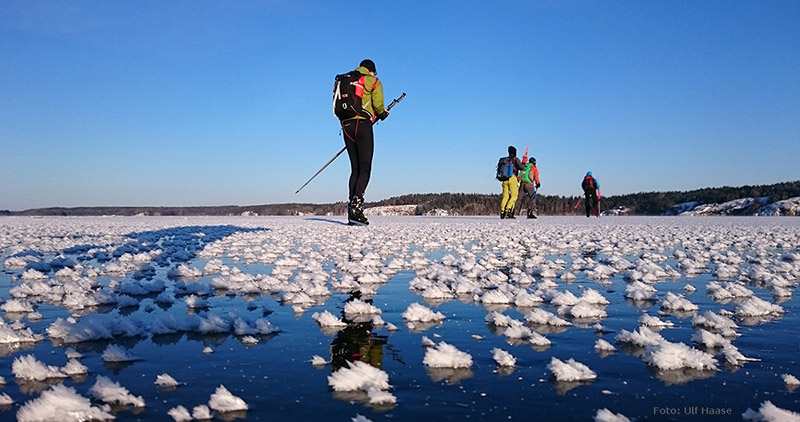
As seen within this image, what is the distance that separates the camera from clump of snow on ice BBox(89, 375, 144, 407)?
1493mm

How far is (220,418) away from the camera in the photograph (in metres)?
1.41

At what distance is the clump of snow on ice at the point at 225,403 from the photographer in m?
1.46

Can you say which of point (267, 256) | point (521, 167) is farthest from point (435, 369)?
point (521, 167)

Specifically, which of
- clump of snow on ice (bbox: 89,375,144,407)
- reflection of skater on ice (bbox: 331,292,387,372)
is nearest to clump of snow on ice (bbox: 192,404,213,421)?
clump of snow on ice (bbox: 89,375,144,407)

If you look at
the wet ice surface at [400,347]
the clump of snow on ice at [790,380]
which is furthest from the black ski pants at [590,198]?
the clump of snow on ice at [790,380]

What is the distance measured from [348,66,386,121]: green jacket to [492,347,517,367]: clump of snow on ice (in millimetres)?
8097

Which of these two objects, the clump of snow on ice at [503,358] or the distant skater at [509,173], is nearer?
the clump of snow on ice at [503,358]

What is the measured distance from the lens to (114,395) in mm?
1508

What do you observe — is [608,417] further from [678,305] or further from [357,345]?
[678,305]

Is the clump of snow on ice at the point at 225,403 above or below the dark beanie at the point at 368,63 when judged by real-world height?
below

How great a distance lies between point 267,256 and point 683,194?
165ft

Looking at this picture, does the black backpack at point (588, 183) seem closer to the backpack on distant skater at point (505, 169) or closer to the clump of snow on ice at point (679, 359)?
the backpack on distant skater at point (505, 169)

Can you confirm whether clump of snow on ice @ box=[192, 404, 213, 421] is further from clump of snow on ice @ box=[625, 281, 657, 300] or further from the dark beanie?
the dark beanie

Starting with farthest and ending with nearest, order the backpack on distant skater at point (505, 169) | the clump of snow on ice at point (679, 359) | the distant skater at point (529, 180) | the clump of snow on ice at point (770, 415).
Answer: the distant skater at point (529, 180), the backpack on distant skater at point (505, 169), the clump of snow on ice at point (679, 359), the clump of snow on ice at point (770, 415)
